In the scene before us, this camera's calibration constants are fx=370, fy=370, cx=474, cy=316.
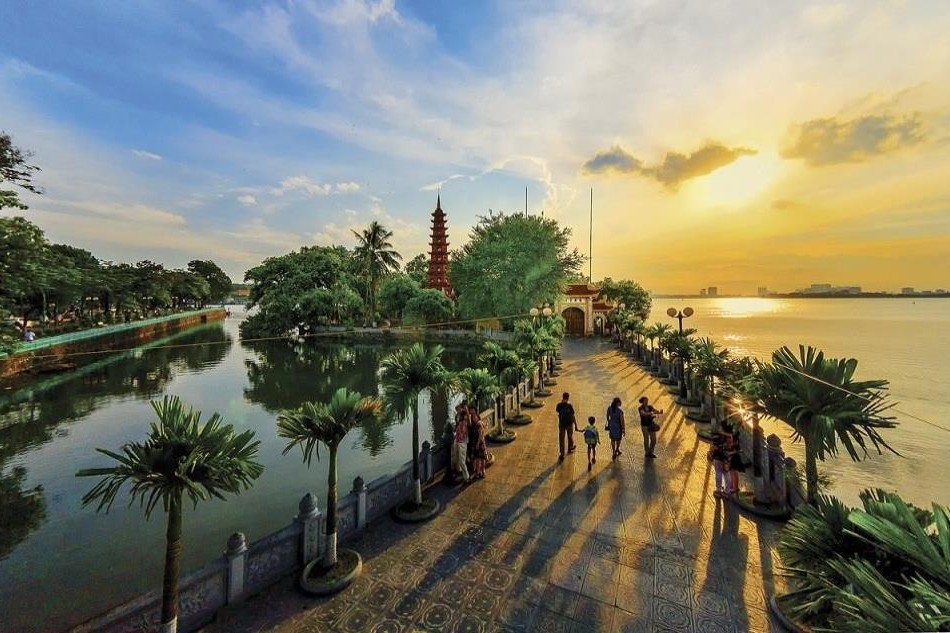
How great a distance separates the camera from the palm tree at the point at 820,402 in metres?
5.88

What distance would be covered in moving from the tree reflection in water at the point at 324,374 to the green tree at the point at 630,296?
2431 cm

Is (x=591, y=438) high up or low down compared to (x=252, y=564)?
up

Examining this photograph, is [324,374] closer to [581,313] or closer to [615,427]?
[615,427]

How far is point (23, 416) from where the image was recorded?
21047mm

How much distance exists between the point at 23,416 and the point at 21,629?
2206 centimetres

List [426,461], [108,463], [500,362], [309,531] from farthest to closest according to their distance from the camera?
[108,463]
[500,362]
[426,461]
[309,531]

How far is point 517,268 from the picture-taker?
116 ft

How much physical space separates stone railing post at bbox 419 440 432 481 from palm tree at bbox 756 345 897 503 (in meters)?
7.22

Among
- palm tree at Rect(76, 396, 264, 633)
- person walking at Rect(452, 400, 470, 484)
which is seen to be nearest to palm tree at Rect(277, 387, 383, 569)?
palm tree at Rect(76, 396, 264, 633)

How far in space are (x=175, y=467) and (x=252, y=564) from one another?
98.1 inches

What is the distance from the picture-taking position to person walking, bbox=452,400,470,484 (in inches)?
368

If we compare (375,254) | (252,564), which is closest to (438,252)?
(375,254)

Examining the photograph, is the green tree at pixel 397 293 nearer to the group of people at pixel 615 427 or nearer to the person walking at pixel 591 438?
the group of people at pixel 615 427

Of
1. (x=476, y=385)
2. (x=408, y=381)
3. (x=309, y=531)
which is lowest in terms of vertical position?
(x=309, y=531)
